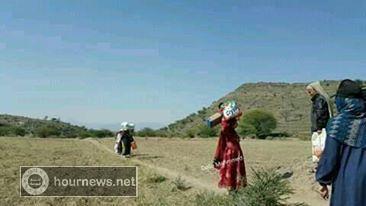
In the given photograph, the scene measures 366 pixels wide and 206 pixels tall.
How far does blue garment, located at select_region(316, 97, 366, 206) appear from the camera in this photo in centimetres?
517

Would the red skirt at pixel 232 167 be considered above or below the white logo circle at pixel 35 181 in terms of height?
above

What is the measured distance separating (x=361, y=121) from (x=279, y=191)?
5.42 meters

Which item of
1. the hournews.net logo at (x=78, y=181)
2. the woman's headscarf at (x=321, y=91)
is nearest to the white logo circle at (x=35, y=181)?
the hournews.net logo at (x=78, y=181)

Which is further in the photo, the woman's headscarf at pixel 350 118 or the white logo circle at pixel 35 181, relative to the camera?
the white logo circle at pixel 35 181

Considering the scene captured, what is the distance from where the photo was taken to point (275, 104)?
110 m

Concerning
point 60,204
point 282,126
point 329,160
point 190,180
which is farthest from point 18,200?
point 282,126

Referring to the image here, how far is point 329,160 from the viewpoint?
5.25 meters

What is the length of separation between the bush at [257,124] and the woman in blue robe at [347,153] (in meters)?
72.9

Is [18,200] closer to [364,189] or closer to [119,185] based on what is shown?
[119,185]

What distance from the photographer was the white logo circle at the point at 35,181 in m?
17.2

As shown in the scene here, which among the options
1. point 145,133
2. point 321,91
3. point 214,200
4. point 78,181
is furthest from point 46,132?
point 321,91

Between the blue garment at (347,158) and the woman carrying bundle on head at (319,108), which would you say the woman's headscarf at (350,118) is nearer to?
the blue garment at (347,158)

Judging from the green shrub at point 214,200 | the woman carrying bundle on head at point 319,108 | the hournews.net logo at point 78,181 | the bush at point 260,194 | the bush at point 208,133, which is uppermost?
the woman carrying bundle on head at point 319,108

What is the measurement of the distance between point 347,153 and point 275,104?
349 ft
